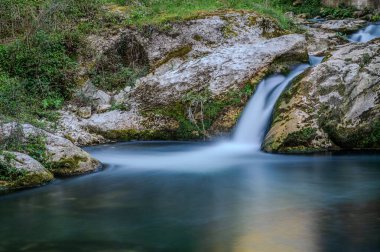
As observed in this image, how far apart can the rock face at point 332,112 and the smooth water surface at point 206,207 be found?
0.48m

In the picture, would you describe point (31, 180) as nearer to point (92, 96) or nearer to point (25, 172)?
point (25, 172)

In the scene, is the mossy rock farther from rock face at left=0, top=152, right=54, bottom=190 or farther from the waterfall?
the waterfall

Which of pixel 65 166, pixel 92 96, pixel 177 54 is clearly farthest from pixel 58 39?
pixel 65 166

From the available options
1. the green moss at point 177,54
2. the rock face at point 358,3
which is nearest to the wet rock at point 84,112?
the green moss at point 177,54

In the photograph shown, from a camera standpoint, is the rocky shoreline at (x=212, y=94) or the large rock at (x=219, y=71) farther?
the large rock at (x=219, y=71)

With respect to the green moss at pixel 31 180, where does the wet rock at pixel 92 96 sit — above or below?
above

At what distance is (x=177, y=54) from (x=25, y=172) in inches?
245

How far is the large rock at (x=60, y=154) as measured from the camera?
7.51 m

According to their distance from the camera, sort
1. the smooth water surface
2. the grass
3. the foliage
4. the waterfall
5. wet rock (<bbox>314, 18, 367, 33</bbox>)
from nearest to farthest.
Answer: the smooth water surface → the waterfall → the grass → the foliage → wet rock (<bbox>314, 18, 367, 33</bbox>)

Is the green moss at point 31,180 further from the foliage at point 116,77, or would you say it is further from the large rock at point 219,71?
the foliage at point 116,77

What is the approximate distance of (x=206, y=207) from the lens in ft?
19.1

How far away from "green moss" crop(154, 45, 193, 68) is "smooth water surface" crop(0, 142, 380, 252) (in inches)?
151

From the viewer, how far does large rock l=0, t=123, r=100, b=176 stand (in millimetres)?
Result: 7512

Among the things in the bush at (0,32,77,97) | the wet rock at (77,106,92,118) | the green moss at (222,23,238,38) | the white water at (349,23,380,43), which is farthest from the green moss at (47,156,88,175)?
the white water at (349,23,380,43)
